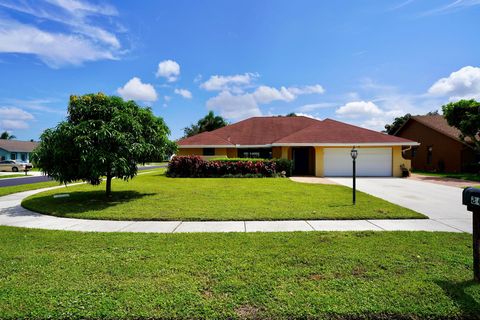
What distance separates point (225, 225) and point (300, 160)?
1658cm

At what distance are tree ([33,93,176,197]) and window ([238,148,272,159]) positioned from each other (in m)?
14.4

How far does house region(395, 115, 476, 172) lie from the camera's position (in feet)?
75.0

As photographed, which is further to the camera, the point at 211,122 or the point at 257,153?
the point at 211,122

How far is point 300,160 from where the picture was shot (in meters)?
22.1

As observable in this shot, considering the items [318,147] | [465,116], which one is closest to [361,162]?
[318,147]

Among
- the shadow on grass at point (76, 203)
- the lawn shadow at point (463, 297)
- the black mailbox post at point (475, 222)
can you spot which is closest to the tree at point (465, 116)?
the black mailbox post at point (475, 222)

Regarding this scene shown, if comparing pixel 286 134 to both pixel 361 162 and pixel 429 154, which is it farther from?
pixel 429 154

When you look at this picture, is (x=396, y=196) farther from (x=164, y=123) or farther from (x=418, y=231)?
(x=164, y=123)

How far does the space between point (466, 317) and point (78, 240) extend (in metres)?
6.21

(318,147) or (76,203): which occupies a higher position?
(318,147)

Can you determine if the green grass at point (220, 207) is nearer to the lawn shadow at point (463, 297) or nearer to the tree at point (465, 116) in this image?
the lawn shadow at point (463, 297)

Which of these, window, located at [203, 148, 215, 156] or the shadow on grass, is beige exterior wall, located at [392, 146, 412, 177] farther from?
the shadow on grass

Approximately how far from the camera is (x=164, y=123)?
1189cm

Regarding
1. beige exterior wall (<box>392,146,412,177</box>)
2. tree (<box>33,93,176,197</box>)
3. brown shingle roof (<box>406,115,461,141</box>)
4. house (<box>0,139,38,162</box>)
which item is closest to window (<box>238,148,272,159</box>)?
beige exterior wall (<box>392,146,412,177</box>)
